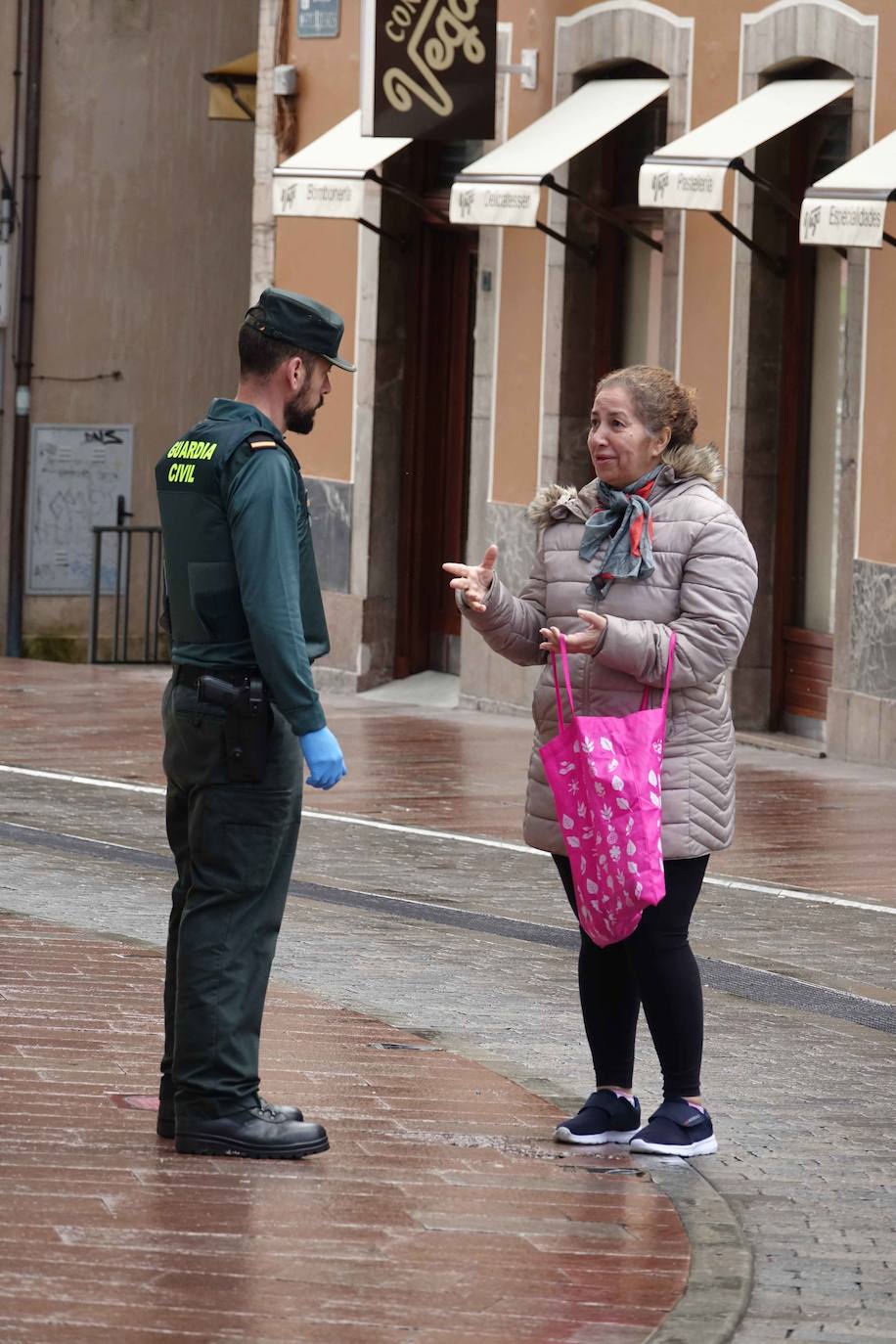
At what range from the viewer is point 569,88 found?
16.5m

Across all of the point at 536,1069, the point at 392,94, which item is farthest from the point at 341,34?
the point at 536,1069

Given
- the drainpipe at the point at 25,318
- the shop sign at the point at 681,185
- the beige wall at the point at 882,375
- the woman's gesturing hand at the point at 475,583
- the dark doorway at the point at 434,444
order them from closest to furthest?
the woman's gesturing hand at the point at 475,583 → the beige wall at the point at 882,375 → the shop sign at the point at 681,185 → the dark doorway at the point at 434,444 → the drainpipe at the point at 25,318

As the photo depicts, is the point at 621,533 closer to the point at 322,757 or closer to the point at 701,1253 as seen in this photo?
the point at 322,757

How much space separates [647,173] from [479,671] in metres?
3.62

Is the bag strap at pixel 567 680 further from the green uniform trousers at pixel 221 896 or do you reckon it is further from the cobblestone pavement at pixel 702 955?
the cobblestone pavement at pixel 702 955

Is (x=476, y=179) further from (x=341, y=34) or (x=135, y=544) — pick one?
(x=135, y=544)

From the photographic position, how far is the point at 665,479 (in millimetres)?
6016

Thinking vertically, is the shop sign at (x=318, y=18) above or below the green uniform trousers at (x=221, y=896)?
above

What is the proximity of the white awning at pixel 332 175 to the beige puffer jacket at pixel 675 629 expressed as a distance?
36.0 ft

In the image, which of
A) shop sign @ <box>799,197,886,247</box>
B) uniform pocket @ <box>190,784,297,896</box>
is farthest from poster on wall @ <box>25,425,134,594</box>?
uniform pocket @ <box>190,784,297,896</box>

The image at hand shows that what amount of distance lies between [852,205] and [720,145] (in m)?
1.51

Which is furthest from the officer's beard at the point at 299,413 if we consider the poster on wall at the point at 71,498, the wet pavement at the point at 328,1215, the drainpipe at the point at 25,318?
the drainpipe at the point at 25,318

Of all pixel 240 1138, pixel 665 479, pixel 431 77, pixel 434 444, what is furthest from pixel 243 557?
pixel 434 444

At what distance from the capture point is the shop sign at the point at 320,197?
16766mm
